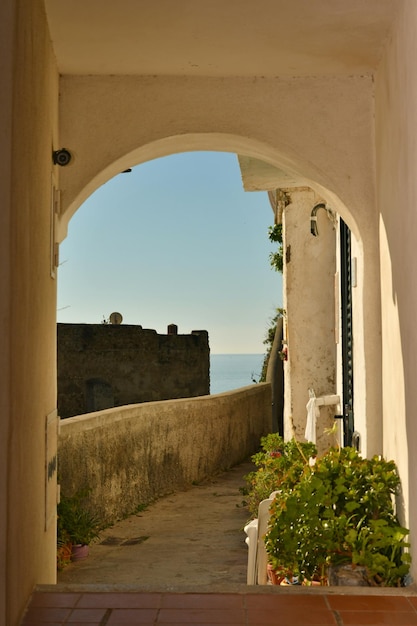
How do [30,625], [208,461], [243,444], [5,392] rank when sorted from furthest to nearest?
1. [243,444]
2. [208,461]
3. [30,625]
4. [5,392]

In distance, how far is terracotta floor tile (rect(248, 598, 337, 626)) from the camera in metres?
3.40

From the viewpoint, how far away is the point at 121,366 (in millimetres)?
27141

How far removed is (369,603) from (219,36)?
9.31 feet

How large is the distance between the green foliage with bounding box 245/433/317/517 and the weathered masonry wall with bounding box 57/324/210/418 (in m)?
17.0

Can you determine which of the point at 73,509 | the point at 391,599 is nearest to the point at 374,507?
the point at 391,599

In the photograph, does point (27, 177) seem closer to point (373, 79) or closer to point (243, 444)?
point (373, 79)

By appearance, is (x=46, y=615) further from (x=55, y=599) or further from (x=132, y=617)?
(x=132, y=617)

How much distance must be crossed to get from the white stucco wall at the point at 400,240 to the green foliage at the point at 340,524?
124 mm

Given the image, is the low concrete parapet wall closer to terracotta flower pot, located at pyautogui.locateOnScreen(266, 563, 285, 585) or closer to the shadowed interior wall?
terracotta flower pot, located at pyautogui.locateOnScreen(266, 563, 285, 585)

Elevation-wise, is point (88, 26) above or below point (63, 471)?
above

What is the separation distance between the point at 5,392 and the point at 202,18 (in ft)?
7.44

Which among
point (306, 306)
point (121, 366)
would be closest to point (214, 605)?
point (306, 306)

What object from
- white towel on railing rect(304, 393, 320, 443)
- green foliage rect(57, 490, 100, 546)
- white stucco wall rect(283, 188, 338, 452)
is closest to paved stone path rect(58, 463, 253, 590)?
green foliage rect(57, 490, 100, 546)

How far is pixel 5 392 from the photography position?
3.07m
